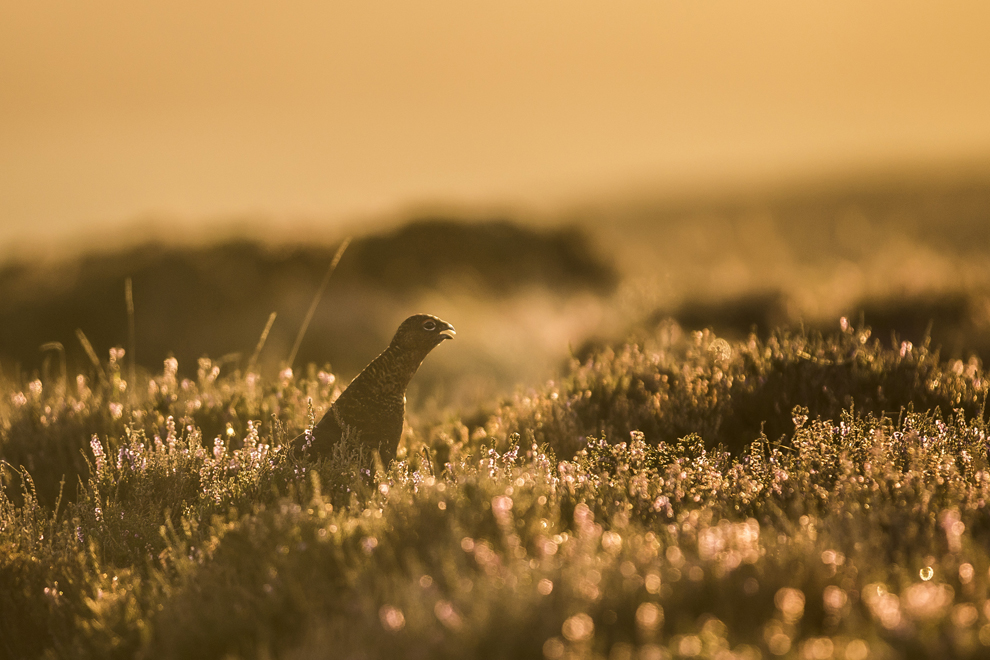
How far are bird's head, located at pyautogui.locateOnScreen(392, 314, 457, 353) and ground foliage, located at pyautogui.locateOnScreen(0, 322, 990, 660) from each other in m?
0.70

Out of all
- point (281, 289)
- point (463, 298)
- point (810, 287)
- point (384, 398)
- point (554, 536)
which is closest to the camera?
point (554, 536)

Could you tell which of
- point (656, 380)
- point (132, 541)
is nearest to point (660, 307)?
point (656, 380)

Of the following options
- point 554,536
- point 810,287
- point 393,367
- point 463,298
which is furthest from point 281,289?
point 554,536

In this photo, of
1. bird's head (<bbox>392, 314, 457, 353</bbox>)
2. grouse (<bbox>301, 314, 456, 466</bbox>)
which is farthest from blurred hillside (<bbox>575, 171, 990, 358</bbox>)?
grouse (<bbox>301, 314, 456, 466</bbox>)

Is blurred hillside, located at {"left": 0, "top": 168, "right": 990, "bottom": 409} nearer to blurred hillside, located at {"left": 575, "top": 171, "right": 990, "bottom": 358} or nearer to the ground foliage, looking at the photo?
blurred hillside, located at {"left": 575, "top": 171, "right": 990, "bottom": 358}

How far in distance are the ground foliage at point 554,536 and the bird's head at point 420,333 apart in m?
0.70

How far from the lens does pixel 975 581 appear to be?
131 inches

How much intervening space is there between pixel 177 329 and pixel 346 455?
10.3m

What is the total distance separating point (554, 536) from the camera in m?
3.83

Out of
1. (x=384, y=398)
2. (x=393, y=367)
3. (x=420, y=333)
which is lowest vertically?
(x=384, y=398)

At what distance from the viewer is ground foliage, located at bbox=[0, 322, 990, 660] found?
307cm

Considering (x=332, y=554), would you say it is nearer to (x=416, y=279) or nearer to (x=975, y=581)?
(x=975, y=581)

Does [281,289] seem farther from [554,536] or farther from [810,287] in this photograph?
[554,536]

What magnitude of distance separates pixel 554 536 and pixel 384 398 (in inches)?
69.8
